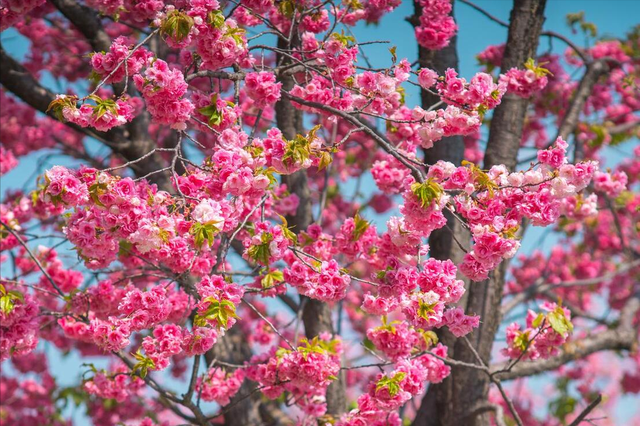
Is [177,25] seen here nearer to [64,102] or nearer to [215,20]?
[215,20]

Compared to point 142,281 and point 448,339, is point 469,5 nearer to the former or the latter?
point 448,339

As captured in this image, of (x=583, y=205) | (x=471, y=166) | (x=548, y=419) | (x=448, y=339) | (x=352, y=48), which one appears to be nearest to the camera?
(x=471, y=166)

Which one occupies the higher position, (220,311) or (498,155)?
(498,155)

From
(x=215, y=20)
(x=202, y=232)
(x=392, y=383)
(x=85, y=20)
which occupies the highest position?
(x=85, y=20)

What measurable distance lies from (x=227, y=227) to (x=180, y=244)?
0.26 metres

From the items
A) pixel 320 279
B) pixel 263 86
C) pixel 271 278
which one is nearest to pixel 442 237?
pixel 271 278

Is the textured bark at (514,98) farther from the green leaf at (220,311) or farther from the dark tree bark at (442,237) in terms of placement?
the green leaf at (220,311)

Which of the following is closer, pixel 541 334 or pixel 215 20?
pixel 215 20

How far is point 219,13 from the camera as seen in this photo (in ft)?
11.0

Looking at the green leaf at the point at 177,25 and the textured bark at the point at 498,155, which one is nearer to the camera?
the green leaf at the point at 177,25

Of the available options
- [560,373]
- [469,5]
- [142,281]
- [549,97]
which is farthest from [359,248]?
[560,373]

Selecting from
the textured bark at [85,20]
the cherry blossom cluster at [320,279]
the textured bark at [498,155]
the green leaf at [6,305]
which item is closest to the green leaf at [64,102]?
the green leaf at [6,305]

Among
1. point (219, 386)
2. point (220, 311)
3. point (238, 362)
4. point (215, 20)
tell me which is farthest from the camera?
point (238, 362)

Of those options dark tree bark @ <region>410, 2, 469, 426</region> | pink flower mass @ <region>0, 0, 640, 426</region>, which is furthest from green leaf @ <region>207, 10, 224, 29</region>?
dark tree bark @ <region>410, 2, 469, 426</region>
